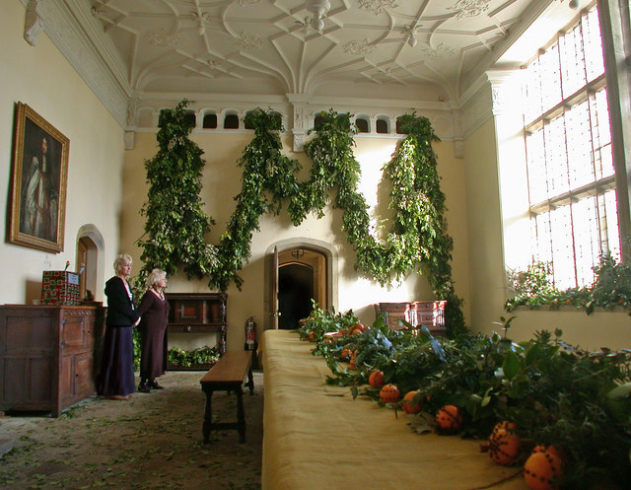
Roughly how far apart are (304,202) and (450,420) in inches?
318

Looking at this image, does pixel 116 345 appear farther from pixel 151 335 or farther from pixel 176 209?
pixel 176 209

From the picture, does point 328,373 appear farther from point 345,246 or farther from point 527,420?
point 345,246

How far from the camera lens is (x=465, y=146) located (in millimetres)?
10039

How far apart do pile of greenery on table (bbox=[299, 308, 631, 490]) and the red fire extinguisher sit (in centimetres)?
717

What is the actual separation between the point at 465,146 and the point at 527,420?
962cm

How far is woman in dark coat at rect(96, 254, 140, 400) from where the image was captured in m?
5.70

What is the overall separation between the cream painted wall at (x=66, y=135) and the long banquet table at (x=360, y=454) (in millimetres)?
4699

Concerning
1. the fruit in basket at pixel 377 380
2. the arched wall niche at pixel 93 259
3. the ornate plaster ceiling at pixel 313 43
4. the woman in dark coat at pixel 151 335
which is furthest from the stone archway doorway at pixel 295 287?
the fruit in basket at pixel 377 380

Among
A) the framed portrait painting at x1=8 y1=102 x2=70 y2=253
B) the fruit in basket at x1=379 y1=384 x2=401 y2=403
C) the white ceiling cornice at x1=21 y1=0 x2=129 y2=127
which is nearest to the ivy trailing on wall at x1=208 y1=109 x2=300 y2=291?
the white ceiling cornice at x1=21 y1=0 x2=129 y2=127

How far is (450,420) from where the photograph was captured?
1.38 m

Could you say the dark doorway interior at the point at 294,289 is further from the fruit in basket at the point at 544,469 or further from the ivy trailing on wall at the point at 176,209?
the fruit in basket at the point at 544,469

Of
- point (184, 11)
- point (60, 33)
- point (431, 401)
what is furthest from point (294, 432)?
point (184, 11)

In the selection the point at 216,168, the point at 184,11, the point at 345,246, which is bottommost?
the point at 345,246

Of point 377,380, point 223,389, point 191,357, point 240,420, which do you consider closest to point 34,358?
point 223,389
